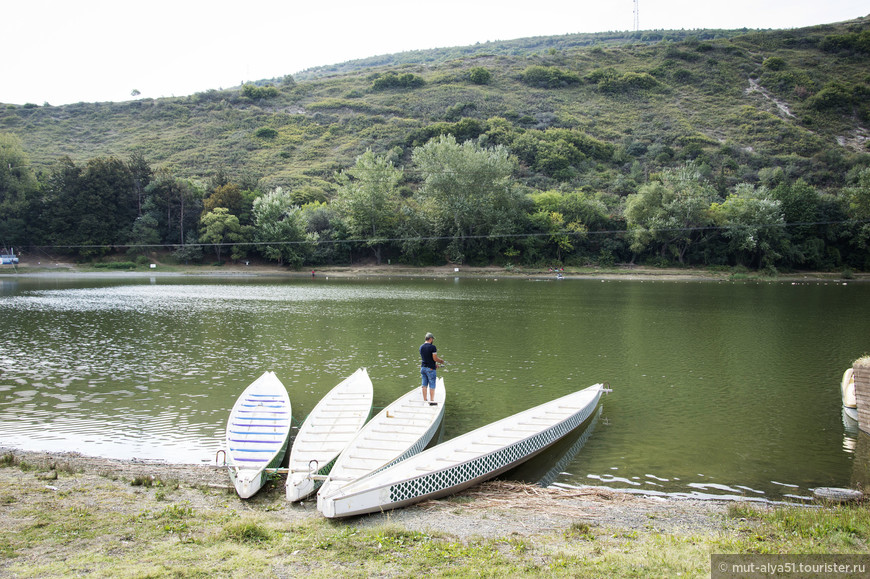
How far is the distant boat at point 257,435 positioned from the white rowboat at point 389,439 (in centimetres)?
152

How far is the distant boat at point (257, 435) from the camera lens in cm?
1009

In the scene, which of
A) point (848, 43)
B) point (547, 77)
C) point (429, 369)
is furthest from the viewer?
point (547, 77)

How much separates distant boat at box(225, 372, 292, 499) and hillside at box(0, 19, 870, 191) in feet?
263

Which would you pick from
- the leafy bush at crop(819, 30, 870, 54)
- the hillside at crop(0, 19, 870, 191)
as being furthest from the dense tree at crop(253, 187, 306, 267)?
the leafy bush at crop(819, 30, 870, 54)

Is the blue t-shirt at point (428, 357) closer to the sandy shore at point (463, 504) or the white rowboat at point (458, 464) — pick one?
the white rowboat at point (458, 464)

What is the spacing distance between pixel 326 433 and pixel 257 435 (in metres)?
1.55

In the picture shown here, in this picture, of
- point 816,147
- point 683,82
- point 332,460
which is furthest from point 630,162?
point 332,460

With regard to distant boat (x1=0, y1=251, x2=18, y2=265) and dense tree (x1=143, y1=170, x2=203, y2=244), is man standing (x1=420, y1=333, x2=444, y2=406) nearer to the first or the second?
dense tree (x1=143, y1=170, x2=203, y2=244)

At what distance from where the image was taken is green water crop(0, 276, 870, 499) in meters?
12.8

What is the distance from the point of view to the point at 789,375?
20297mm

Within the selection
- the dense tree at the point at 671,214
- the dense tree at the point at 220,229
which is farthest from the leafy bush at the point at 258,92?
the dense tree at the point at 671,214

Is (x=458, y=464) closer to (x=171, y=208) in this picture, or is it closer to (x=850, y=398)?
(x=850, y=398)

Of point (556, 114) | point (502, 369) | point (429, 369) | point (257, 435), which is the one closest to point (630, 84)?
point (556, 114)

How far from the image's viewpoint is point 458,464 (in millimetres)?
10062
